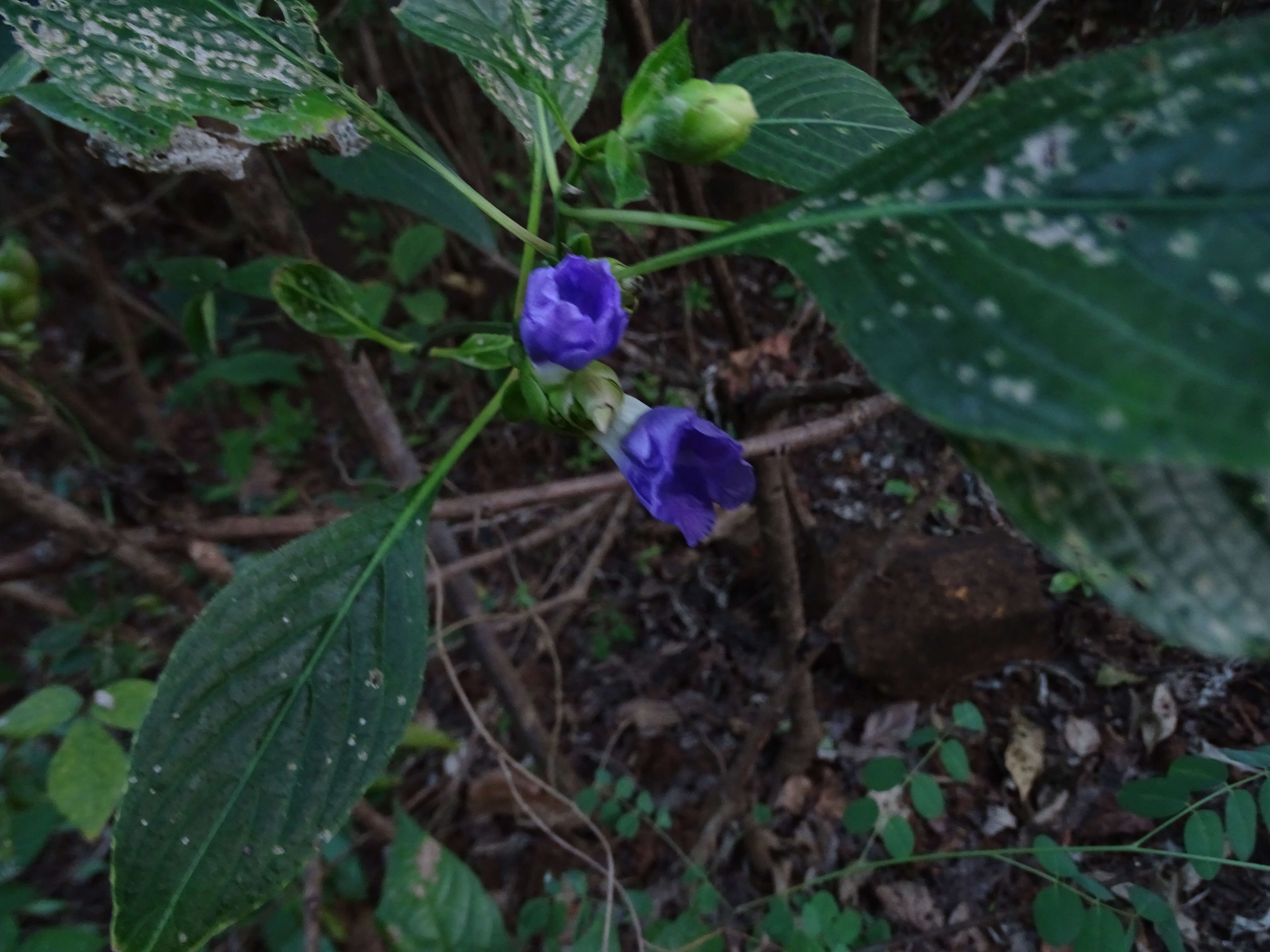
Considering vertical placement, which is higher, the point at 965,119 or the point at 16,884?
the point at 965,119

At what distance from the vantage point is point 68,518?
90 centimetres

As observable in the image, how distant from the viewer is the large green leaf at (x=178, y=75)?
1.99 feet

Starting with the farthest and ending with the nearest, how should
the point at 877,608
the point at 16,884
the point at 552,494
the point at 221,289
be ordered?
the point at 221,289 < the point at 877,608 < the point at 16,884 < the point at 552,494

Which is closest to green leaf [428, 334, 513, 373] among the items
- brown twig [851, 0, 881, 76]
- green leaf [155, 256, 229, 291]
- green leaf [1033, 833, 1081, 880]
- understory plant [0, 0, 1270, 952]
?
understory plant [0, 0, 1270, 952]

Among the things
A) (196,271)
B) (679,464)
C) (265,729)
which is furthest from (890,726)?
(196,271)

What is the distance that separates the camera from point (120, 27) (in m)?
0.63

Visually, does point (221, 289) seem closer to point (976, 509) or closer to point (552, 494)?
point (552, 494)

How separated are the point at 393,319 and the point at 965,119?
2.41m

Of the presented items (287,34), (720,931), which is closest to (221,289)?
(287,34)

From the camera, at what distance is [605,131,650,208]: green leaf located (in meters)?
0.58

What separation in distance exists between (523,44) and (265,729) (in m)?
0.65

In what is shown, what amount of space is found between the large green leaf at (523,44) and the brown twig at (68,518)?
2.22ft

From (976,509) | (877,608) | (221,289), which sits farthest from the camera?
(976,509)

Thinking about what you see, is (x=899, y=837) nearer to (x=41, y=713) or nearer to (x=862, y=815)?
(x=862, y=815)
